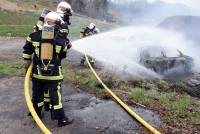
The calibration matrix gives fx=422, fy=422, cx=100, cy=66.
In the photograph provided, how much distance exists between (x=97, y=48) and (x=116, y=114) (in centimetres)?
815

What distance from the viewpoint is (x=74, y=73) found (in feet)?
38.4

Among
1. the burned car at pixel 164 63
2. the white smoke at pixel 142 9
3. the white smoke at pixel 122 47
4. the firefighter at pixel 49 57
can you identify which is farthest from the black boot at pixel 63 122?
the white smoke at pixel 142 9

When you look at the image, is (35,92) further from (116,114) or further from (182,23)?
(182,23)

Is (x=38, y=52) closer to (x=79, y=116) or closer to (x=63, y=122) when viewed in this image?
(x=63, y=122)

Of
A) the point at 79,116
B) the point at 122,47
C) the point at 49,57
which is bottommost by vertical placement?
the point at 79,116

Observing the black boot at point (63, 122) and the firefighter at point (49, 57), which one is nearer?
the firefighter at point (49, 57)

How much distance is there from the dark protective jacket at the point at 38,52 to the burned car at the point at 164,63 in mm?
6513

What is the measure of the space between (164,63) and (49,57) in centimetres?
699

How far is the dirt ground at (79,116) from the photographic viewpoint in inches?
275

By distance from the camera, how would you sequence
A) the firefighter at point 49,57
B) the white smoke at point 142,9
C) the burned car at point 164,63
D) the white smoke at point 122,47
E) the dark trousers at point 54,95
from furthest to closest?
the white smoke at point 142,9, the white smoke at point 122,47, the burned car at point 164,63, the dark trousers at point 54,95, the firefighter at point 49,57

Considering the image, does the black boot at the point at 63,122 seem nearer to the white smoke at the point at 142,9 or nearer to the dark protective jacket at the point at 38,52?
the dark protective jacket at the point at 38,52

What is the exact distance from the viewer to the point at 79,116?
25.2 ft

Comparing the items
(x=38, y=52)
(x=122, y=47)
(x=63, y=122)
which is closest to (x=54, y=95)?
(x=63, y=122)

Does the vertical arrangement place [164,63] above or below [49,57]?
below
